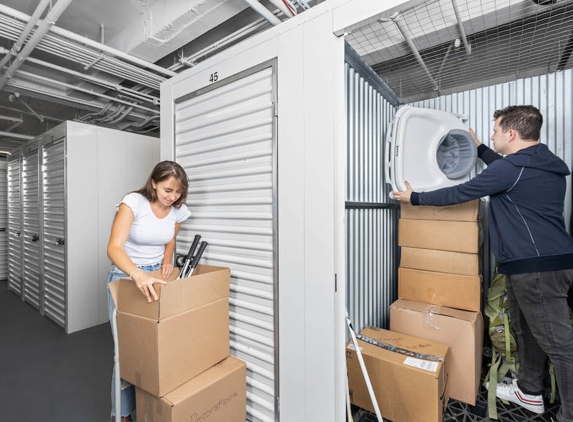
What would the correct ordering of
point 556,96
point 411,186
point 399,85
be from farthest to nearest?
1. point 399,85
2. point 556,96
3. point 411,186

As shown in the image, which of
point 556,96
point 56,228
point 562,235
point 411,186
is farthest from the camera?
point 56,228

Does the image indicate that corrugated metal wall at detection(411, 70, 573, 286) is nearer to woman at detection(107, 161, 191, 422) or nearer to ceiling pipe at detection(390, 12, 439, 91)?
ceiling pipe at detection(390, 12, 439, 91)

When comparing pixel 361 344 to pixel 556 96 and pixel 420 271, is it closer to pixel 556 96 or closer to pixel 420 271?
pixel 420 271

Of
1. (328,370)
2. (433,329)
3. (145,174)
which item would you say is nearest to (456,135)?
(433,329)

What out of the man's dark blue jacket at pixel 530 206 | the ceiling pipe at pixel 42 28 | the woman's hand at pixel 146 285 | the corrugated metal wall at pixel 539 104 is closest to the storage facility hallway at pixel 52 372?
the woman's hand at pixel 146 285

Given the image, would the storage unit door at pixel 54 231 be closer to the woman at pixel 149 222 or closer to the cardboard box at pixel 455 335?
the woman at pixel 149 222

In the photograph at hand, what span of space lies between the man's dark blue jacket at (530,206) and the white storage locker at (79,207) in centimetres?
370

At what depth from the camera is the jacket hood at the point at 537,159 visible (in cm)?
176

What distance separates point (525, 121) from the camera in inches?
72.4

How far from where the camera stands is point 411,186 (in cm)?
219

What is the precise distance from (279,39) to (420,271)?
1.83 m

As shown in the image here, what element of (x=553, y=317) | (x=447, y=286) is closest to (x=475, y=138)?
(x=447, y=286)

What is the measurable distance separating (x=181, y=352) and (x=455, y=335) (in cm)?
167

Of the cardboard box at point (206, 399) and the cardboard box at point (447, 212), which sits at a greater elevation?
the cardboard box at point (447, 212)
